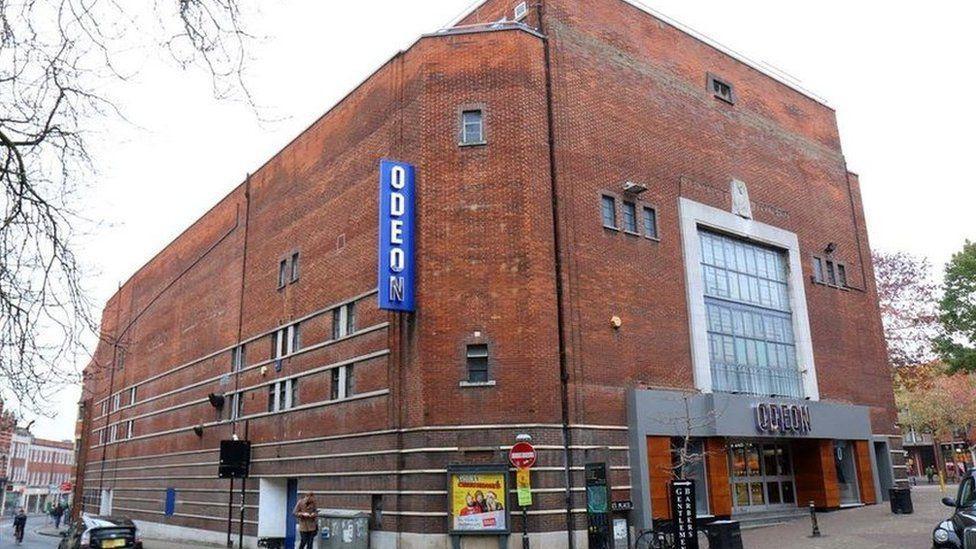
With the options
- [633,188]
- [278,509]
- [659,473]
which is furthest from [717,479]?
[278,509]

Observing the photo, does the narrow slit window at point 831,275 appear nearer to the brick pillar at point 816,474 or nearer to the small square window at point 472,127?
the brick pillar at point 816,474

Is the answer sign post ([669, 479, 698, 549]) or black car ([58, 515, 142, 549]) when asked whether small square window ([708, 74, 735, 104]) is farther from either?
black car ([58, 515, 142, 549])

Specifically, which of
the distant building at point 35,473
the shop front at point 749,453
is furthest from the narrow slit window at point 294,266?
the distant building at point 35,473

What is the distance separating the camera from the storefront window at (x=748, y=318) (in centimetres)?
2636

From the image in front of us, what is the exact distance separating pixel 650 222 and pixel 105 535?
19015 mm

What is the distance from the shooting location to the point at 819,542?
1938cm

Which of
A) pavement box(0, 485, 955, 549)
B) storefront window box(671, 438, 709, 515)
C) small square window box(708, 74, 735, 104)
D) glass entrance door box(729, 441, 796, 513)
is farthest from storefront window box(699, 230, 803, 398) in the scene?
small square window box(708, 74, 735, 104)

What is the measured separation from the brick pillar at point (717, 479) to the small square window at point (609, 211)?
7377 millimetres

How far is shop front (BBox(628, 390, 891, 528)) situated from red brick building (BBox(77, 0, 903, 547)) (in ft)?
0.29

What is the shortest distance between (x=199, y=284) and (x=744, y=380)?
26879 mm

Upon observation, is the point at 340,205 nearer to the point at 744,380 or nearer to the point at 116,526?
the point at 116,526

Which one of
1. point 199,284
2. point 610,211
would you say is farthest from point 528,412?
point 199,284

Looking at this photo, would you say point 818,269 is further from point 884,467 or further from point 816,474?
point 816,474

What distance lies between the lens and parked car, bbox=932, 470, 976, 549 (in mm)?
13617
